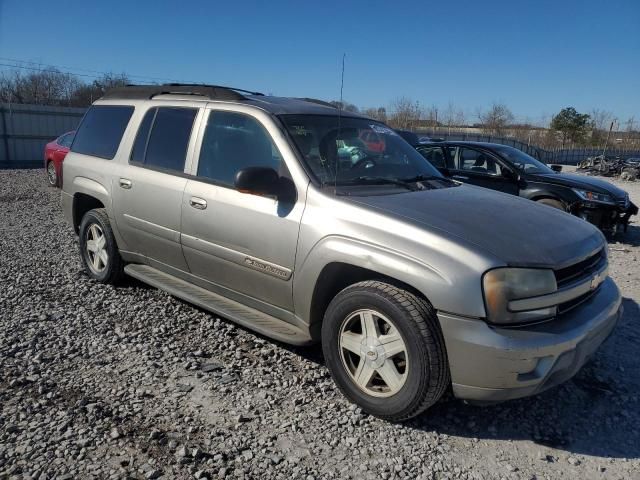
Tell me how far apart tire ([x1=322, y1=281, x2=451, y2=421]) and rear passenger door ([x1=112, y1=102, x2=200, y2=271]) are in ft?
5.49

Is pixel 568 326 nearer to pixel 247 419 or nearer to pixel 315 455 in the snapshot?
pixel 315 455

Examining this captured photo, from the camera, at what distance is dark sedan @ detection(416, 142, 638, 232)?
8125 millimetres

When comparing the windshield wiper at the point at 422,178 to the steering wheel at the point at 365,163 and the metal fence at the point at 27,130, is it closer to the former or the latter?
the steering wheel at the point at 365,163

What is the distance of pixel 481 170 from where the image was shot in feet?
29.3

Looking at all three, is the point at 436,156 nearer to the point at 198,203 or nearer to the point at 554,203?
the point at 554,203

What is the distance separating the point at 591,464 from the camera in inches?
106

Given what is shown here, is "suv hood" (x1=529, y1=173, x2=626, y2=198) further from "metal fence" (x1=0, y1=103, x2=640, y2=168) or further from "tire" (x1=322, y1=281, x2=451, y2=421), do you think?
"metal fence" (x1=0, y1=103, x2=640, y2=168)

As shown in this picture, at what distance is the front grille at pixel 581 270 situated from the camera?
2.81 m

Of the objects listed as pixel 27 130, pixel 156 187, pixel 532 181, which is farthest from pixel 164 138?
pixel 27 130

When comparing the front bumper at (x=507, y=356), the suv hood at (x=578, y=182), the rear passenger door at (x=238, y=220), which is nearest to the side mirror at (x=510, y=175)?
the suv hood at (x=578, y=182)

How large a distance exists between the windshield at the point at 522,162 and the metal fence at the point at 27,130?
1710 cm

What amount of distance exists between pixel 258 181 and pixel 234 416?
1.44 meters

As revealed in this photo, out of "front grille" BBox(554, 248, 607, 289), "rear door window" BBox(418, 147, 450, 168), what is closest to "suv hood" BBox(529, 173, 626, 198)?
"rear door window" BBox(418, 147, 450, 168)

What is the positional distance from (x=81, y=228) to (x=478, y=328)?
4306 millimetres
